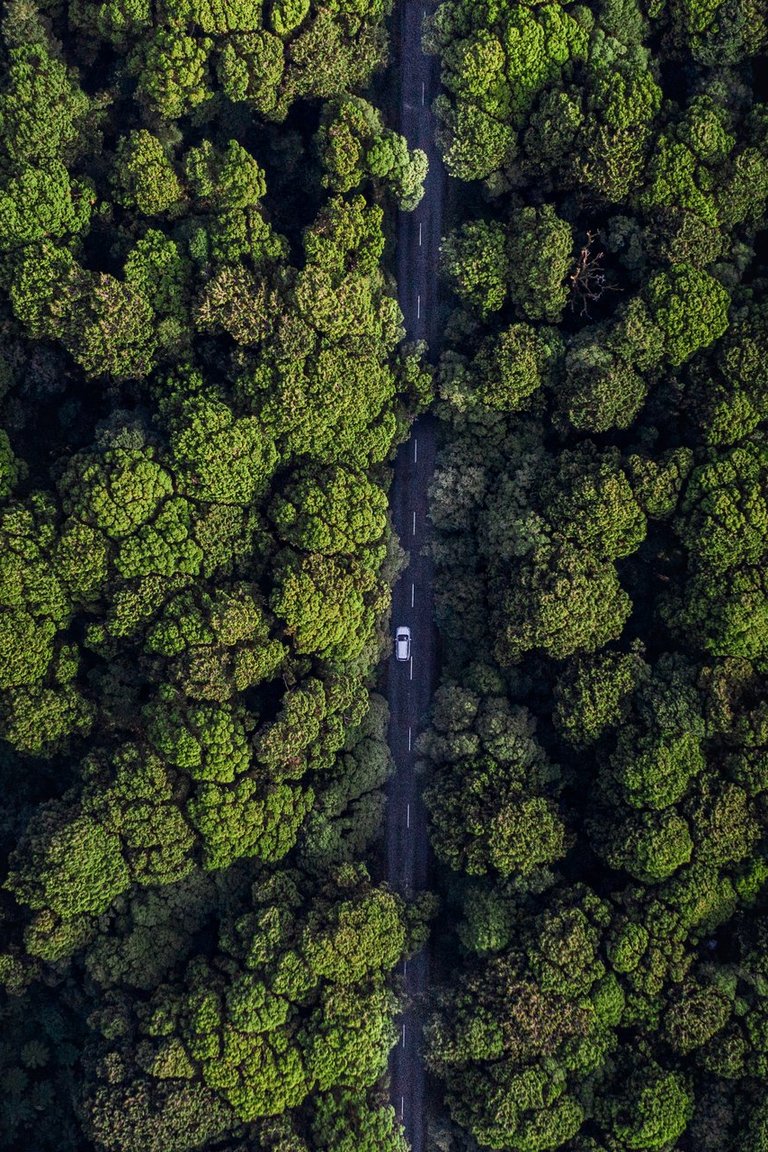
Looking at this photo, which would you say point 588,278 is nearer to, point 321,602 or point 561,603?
point 561,603

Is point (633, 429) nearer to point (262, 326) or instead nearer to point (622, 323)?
point (622, 323)

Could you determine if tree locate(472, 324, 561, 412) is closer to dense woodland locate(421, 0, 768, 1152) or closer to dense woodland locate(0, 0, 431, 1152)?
dense woodland locate(421, 0, 768, 1152)

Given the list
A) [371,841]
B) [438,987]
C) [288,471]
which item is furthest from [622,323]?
[438,987]

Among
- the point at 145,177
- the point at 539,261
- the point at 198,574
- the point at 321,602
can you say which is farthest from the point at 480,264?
the point at 198,574

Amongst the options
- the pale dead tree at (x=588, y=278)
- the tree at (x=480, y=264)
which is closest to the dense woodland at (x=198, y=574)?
the tree at (x=480, y=264)

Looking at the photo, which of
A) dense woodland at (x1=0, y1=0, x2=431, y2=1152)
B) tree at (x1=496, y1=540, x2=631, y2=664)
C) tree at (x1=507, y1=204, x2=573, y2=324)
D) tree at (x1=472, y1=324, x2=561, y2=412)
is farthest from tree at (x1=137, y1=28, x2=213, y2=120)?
tree at (x1=496, y1=540, x2=631, y2=664)

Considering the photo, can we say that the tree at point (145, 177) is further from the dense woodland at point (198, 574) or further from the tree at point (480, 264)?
the tree at point (480, 264)
